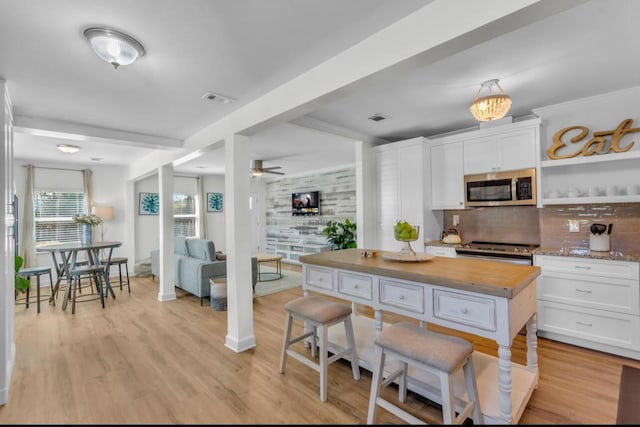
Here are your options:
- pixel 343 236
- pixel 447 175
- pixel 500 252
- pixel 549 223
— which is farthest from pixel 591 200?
pixel 343 236

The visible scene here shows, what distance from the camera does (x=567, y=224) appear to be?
329 cm

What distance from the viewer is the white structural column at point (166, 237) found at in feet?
15.2

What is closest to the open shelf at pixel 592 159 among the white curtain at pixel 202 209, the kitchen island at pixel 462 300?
the kitchen island at pixel 462 300

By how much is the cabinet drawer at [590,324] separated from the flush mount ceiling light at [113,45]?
4034 mm

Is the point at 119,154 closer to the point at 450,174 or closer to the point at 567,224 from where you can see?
the point at 450,174

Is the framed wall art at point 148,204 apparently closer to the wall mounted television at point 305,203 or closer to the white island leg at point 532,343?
the wall mounted television at point 305,203

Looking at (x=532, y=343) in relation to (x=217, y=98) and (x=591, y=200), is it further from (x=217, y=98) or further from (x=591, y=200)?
(x=217, y=98)

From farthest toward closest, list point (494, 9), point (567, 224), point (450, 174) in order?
point (450, 174), point (567, 224), point (494, 9)

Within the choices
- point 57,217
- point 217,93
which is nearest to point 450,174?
point 217,93

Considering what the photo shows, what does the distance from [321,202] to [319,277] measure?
4734 millimetres

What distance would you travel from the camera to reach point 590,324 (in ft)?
9.11

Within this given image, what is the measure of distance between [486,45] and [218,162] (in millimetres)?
5175

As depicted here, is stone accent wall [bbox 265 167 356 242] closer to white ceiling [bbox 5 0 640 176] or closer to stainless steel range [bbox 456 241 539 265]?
white ceiling [bbox 5 0 640 176]

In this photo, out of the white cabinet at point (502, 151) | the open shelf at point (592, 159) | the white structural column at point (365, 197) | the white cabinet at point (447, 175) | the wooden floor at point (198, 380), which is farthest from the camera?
the white structural column at point (365, 197)
